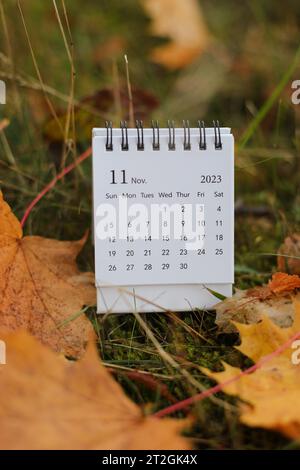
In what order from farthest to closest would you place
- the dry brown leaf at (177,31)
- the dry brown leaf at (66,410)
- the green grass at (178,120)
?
the dry brown leaf at (177,31) < the green grass at (178,120) < the dry brown leaf at (66,410)

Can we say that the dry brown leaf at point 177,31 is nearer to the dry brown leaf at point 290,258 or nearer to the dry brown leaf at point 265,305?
the dry brown leaf at point 290,258

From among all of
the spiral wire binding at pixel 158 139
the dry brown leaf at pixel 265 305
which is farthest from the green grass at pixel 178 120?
the spiral wire binding at pixel 158 139

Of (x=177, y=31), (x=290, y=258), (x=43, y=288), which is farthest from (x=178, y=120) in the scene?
(x=43, y=288)

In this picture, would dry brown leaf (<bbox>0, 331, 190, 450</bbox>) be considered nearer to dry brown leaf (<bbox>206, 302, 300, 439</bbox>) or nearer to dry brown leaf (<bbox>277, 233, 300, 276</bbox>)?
dry brown leaf (<bbox>206, 302, 300, 439</bbox>)

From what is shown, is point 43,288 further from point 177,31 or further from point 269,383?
point 177,31

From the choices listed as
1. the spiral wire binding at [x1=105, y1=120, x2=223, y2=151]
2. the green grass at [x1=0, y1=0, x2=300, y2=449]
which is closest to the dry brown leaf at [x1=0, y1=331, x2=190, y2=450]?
the green grass at [x1=0, y1=0, x2=300, y2=449]
